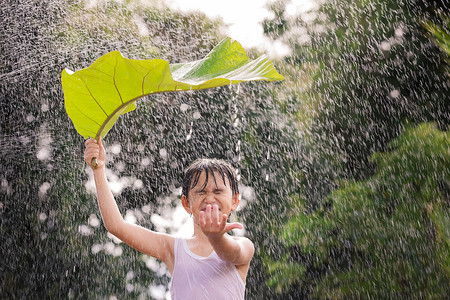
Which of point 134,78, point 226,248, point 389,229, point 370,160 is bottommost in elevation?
point 389,229

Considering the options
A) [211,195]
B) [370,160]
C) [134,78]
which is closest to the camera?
[134,78]

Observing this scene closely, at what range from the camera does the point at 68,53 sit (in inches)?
233

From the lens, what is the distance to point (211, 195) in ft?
4.27

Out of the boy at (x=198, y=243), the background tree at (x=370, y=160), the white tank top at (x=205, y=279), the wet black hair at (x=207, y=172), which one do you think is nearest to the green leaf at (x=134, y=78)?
the boy at (x=198, y=243)

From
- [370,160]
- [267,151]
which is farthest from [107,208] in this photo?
[267,151]

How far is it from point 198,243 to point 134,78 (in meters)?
0.55

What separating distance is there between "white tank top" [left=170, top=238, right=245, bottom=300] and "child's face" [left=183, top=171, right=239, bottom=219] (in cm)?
12

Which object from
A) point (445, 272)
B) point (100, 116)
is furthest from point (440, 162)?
point (100, 116)

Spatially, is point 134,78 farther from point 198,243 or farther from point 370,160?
point 370,160

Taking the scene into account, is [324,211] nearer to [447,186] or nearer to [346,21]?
[447,186]

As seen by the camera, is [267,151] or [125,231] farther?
[267,151]

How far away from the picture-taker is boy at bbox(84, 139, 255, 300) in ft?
3.97

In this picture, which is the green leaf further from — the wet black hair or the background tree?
the background tree

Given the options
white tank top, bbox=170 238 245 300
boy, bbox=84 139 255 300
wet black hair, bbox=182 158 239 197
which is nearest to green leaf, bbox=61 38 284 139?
boy, bbox=84 139 255 300
